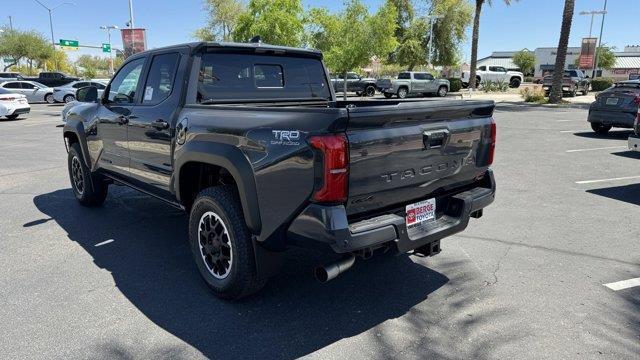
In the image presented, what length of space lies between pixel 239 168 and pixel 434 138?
134 centimetres

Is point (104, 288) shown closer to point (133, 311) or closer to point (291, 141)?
point (133, 311)

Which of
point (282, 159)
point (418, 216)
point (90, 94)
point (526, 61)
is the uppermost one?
point (526, 61)

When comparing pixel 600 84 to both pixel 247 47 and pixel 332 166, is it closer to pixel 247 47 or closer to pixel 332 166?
pixel 247 47

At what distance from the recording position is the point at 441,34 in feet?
143

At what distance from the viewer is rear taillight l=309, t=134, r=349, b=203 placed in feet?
8.79

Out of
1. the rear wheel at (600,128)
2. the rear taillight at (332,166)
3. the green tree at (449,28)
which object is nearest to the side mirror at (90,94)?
the rear taillight at (332,166)

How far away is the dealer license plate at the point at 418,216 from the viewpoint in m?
3.16

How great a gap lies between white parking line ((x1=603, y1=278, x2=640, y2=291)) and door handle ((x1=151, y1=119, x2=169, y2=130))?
3.92 m

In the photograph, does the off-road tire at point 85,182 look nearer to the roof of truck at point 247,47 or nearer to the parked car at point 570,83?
the roof of truck at point 247,47

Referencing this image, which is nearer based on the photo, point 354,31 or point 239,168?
point 239,168

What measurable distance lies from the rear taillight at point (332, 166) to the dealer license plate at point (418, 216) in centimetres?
65

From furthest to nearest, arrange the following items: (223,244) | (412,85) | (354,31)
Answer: (412,85) → (354,31) → (223,244)

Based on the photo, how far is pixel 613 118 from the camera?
12.2 metres

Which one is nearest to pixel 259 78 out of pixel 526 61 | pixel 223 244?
pixel 223 244
